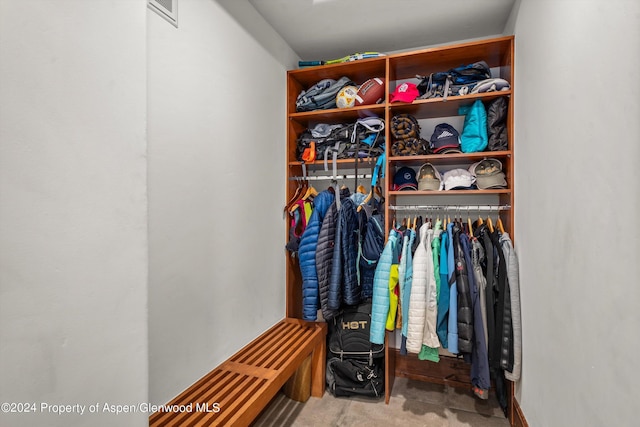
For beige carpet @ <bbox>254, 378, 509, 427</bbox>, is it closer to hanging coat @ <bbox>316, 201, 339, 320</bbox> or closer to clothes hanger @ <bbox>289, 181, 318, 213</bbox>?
hanging coat @ <bbox>316, 201, 339, 320</bbox>

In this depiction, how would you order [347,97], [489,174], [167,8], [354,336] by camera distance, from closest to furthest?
[167,8] → [489,174] → [354,336] → [347,97]

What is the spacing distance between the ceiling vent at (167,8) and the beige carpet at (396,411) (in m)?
2.29

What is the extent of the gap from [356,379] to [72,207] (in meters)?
2.09

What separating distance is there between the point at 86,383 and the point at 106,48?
902mm

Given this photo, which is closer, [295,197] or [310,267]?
[310,267]

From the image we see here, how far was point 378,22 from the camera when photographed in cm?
222

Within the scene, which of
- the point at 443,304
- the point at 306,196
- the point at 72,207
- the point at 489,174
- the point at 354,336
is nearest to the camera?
the point at 72,207

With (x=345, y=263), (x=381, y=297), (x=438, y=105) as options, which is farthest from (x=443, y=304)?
(x=438, y=105)

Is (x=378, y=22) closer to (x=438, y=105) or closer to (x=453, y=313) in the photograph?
(x=438, y=105)

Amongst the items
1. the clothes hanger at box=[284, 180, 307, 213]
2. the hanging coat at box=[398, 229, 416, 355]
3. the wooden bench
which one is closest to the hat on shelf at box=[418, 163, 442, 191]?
the hanging coat at box=[398, 229, 416, 355]

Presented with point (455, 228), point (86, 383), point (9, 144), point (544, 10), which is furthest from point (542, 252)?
point (9, 144)

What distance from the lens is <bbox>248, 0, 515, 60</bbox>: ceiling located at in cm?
203

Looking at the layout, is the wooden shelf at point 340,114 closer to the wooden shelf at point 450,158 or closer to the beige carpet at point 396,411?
the wooden shelf at point 450,158

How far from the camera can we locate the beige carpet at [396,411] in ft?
6.57
